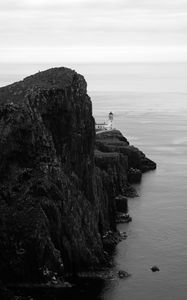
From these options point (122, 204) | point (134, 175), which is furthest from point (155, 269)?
point (134, 175)

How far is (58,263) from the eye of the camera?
96.9 m

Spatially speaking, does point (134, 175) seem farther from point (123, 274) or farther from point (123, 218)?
point (123, 274)

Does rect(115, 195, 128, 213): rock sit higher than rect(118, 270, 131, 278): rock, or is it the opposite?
rect(115, 195, 128, 213): rock

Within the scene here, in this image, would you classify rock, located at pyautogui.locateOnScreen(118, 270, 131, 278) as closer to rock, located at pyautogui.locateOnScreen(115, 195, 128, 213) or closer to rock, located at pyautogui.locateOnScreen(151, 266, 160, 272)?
rock, located at pyautogui.locateOnScreen(151, 266, 160, 272)

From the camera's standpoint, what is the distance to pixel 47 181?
3910 inches

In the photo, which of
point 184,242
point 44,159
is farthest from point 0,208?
point 184,242

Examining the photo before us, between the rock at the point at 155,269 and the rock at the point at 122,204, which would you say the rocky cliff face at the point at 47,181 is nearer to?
the rock at the point at 155,269

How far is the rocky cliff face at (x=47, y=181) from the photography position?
9550 cm

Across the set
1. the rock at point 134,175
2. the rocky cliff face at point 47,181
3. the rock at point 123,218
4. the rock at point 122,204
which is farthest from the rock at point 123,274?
the rock at point 134,175

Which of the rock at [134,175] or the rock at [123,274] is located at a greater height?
the rock at [134,175]

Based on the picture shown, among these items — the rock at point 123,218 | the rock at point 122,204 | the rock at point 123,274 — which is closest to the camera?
the rock at point 123,274

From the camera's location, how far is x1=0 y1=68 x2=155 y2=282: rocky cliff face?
313 ft

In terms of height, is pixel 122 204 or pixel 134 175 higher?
pixel 134 175

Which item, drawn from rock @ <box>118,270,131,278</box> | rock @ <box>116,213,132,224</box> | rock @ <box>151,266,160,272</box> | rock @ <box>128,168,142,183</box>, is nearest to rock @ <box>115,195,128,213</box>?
rock @ <box>116,213,132,224</box>
